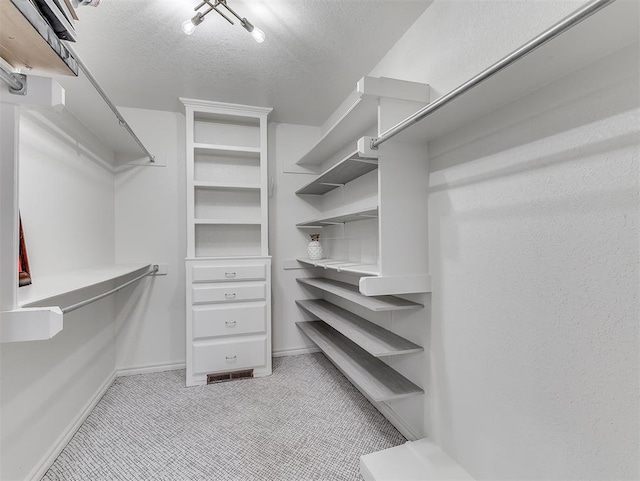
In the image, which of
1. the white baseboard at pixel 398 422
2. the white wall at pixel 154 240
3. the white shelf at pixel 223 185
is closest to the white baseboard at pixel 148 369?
the white wall at pixel 154 240

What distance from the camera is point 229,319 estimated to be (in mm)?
2461

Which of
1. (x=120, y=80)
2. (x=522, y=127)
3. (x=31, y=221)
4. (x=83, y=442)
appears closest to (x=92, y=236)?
(x=31, y=221)

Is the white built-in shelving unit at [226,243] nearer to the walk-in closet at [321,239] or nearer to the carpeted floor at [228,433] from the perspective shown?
the walk-in closet at [321,239]

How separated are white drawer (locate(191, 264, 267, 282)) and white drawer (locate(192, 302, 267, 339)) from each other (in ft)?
0.76

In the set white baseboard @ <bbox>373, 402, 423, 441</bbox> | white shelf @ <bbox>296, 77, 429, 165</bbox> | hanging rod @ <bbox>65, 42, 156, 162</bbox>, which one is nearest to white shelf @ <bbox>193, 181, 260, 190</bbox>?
hanging rod @ <bbox>65, 42, 156, 162</bbox>

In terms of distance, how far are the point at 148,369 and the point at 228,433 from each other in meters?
1.35

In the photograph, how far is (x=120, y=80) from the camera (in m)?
2.19

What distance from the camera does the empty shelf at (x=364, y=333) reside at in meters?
1.57

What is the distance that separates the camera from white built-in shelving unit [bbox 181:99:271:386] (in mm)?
2422

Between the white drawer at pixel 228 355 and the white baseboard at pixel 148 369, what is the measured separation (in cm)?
48

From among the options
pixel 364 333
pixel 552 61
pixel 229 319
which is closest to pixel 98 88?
pixel 229 319

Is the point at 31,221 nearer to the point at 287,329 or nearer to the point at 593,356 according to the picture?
the point at 287,329

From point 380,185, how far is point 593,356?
1.00 metres

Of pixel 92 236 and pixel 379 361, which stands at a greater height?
pixel 92 236
